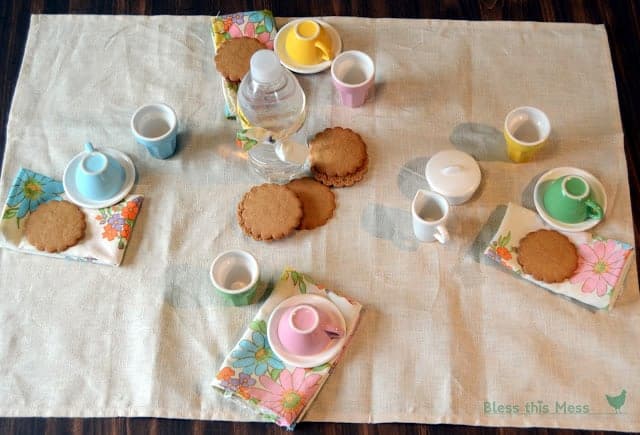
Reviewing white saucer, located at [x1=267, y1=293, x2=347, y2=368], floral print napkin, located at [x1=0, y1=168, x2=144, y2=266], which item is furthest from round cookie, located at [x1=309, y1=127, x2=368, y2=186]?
floral print napkin, located at [x1=0, y1=168, x2=144, y2=266]

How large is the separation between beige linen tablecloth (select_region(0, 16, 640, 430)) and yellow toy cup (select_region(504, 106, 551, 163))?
38 mm

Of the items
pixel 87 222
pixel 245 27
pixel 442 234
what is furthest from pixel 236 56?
pixel 442 234

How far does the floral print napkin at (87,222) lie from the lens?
3.77ft

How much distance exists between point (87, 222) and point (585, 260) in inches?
33.6

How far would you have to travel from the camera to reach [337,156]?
1.20 m

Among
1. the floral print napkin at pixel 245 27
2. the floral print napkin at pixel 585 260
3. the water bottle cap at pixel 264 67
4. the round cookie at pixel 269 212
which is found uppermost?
the floral print napkin at pixel 245 27

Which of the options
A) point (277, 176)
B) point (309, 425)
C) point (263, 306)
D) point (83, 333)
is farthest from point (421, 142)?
point (83, 333)

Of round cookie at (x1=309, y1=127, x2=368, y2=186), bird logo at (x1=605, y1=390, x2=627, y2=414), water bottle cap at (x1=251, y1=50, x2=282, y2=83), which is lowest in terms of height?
bird logo at (x1=605, y1=390, x2=627, y2=414)

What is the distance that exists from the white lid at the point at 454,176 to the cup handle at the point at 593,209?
183 millimetres

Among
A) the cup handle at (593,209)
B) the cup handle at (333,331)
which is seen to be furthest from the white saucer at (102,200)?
the cup handle at (593,209)

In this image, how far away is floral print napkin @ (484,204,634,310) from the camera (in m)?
1.09

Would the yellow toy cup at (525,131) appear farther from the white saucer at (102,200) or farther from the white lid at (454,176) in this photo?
→ the white saucer at (102,200)

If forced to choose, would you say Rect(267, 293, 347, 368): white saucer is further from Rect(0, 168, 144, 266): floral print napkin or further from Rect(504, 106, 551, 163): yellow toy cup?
Rect(504, 106, 551, 163): yellow toy cup

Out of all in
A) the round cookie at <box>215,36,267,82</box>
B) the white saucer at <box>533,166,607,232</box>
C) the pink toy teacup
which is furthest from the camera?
the round cookie at <box>215,36,267,82</box>
